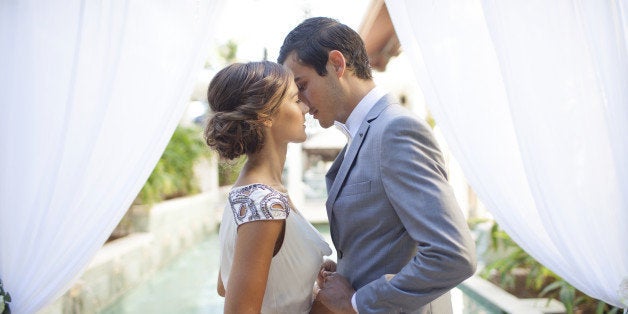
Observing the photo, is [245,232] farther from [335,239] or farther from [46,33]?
[46,33]

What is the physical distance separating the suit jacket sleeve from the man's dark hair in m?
0.40

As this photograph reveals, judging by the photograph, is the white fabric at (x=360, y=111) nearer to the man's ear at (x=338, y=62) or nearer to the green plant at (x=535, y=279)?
the man's ear at (x=338, y=62)

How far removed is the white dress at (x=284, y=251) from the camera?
1332 mm

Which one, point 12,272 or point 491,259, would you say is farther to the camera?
point 491,259

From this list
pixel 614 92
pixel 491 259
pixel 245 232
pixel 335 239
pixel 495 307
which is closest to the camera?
pixel 245 232

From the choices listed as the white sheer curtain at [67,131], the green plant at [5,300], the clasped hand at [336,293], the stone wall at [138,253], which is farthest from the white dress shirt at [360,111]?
the stone wall at [138,253]

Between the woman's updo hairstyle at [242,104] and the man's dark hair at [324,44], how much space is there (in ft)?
0.67

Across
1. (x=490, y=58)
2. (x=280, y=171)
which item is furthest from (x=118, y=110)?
(x=490, y=58)

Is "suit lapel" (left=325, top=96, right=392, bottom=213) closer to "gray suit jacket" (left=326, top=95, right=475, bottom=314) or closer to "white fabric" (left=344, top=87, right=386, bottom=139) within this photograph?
"gray suit jacket" (left=326, top=95, right=475, bottom=314)

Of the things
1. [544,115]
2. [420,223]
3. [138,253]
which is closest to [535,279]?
[544,115]

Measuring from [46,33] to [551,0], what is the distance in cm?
186

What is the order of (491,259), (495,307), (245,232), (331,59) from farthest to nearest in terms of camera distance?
1. (491,259)
2. (495,307)
3. (331,59)
4. (245,232)

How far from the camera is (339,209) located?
1416mm

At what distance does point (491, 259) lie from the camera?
5.23m
